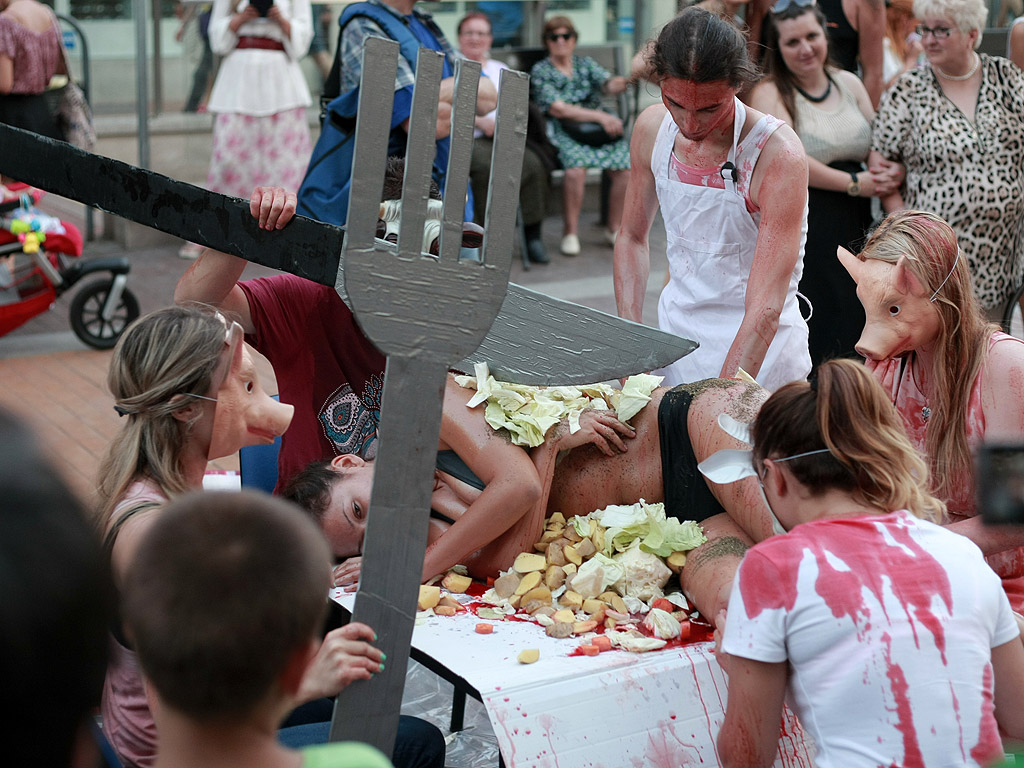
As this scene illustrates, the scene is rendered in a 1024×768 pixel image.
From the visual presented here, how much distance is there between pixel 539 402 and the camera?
2.38 metres

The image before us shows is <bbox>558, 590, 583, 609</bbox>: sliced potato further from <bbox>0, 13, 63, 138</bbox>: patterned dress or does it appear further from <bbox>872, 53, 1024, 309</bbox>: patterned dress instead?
<bbox>0, 13, 63, 138</bbox>: patterned dress

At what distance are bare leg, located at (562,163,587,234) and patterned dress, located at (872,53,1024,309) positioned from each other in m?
3.85

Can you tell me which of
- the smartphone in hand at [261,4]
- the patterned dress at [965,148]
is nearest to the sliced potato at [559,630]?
the patterned dress at [965,148]

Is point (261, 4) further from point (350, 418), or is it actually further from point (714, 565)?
point (714, 565)

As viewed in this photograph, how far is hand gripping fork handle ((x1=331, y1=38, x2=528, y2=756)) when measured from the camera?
1457mm

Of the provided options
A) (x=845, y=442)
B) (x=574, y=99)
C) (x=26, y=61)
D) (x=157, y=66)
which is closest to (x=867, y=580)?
(x=845, y=442)

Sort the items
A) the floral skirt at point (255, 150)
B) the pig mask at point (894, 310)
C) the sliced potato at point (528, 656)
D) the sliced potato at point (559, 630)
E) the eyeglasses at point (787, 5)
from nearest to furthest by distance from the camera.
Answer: the sliced potato at point (528, 656)
the sliced potato at point (559, 630)
the pig mask at point (894, 310)
the eyeglasses at point (787, 5)
the floral skirt at point (255, 150)

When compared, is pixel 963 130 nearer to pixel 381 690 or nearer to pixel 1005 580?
pixel 1005 580

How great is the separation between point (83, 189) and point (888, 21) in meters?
6.56

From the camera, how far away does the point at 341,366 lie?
2736mm

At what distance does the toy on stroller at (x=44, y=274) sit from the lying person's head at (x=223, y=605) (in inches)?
173

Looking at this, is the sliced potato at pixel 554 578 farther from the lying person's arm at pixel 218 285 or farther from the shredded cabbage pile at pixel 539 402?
the lying person's arm at pixel 218 285

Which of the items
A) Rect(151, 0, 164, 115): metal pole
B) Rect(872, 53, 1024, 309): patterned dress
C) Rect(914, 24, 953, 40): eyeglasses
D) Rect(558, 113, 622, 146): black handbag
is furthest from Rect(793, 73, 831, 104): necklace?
Rect(151, 0, 164, 115): metal pole

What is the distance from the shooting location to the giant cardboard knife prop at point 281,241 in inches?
75.5
